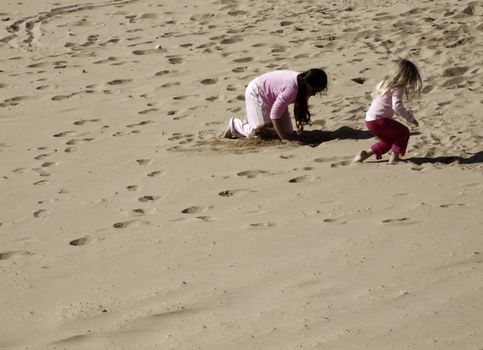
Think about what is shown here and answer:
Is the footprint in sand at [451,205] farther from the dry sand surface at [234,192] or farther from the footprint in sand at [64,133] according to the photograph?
the footprint in sand at [64,133]

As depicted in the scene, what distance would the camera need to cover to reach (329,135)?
7938mm

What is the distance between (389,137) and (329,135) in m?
0.89

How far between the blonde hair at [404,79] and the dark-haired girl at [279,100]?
2.04 ft

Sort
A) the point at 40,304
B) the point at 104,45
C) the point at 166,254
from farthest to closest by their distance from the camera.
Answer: the point at 104,45 < the point at 166,254 < the point at 40,304

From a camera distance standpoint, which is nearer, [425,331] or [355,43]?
[425,331]

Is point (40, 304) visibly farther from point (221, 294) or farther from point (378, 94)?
point (378, 94)

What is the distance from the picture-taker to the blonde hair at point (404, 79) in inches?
278

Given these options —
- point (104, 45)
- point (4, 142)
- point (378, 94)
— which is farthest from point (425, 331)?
point (104, 45)

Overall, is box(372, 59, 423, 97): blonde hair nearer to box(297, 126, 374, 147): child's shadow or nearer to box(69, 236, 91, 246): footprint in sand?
box(297, 126, 374, 147): child's shadow

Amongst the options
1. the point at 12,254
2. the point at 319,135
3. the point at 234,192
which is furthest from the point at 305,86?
the point at 12,254

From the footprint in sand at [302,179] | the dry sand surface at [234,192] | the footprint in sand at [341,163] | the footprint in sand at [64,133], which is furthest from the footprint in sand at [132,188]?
the footprint in sand at [64,133]

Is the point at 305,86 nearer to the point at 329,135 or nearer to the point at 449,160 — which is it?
the point at 329,135

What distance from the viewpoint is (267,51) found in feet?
34.5

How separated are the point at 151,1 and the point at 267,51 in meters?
3.49
